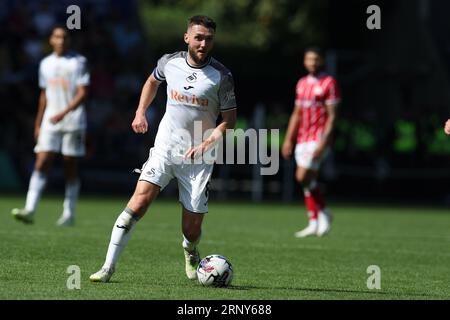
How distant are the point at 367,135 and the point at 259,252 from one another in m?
14.3

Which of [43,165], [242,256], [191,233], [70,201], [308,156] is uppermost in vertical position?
[308,156]

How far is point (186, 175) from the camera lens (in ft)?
28.4

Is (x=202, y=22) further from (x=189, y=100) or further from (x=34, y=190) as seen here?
(x=34, y=190)

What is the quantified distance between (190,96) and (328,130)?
19.8ft

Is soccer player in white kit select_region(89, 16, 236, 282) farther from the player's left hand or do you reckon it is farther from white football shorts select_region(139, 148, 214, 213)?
the player's left hand

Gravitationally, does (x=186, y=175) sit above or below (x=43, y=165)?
above

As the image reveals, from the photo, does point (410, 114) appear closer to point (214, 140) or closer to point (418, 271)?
point (418, 271)

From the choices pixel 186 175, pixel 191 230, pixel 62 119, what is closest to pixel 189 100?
pixel 186 175

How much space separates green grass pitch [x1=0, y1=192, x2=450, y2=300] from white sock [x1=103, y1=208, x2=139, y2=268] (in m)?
0.18

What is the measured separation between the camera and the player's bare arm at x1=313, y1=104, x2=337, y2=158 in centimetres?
1437

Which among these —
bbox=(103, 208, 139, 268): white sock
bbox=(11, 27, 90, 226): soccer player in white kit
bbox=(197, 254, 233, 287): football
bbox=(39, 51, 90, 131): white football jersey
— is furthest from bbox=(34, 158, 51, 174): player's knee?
bbox=(197, 254, 233, 287): football
